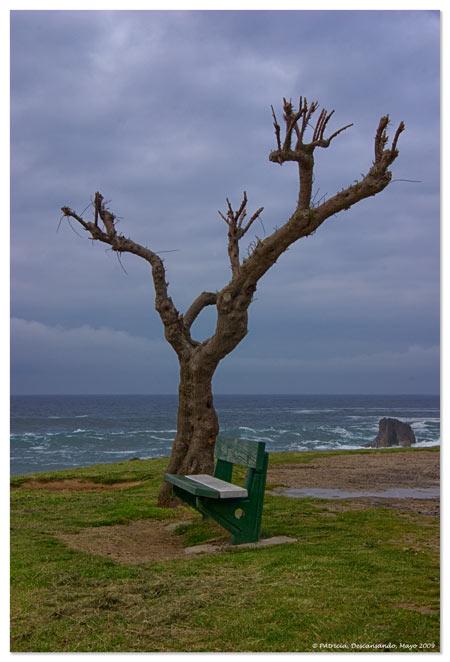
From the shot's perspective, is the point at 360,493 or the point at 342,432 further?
the point at 342,432

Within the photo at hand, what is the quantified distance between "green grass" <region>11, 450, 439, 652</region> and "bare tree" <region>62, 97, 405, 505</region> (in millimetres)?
1973

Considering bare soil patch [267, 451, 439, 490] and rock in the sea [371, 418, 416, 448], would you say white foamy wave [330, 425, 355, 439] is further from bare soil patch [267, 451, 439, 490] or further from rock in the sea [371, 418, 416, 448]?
bare soil patch [267, 451, 439, 490]

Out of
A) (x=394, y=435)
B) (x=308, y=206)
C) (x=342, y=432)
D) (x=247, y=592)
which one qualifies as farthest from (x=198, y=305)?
(x=342, y=432)

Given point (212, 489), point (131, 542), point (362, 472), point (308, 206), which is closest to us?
point (212, 489)

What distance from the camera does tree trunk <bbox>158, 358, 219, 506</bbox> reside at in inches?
425

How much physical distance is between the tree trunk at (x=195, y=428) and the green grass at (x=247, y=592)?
1666 mm

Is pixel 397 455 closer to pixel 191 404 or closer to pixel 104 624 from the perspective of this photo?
pixel 191 404

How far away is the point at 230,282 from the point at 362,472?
21.0 feet

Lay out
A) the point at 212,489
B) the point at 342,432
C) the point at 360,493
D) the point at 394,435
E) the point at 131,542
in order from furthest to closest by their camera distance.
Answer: the point at 342,432 < the point at 394,435 < the point at 360,493 < the point at 131,542 < the point at 212,489

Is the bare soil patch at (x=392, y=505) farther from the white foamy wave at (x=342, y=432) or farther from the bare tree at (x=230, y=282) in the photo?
the white foamy wave at (x=342, y=432)

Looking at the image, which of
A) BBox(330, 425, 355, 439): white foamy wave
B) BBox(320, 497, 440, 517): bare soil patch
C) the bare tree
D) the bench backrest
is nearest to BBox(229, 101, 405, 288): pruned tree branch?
the bare tree

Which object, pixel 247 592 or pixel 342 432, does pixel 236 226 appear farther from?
pixel 342 432

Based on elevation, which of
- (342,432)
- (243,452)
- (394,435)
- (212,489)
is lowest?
(342,432)

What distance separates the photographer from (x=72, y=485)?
15.0 metres
